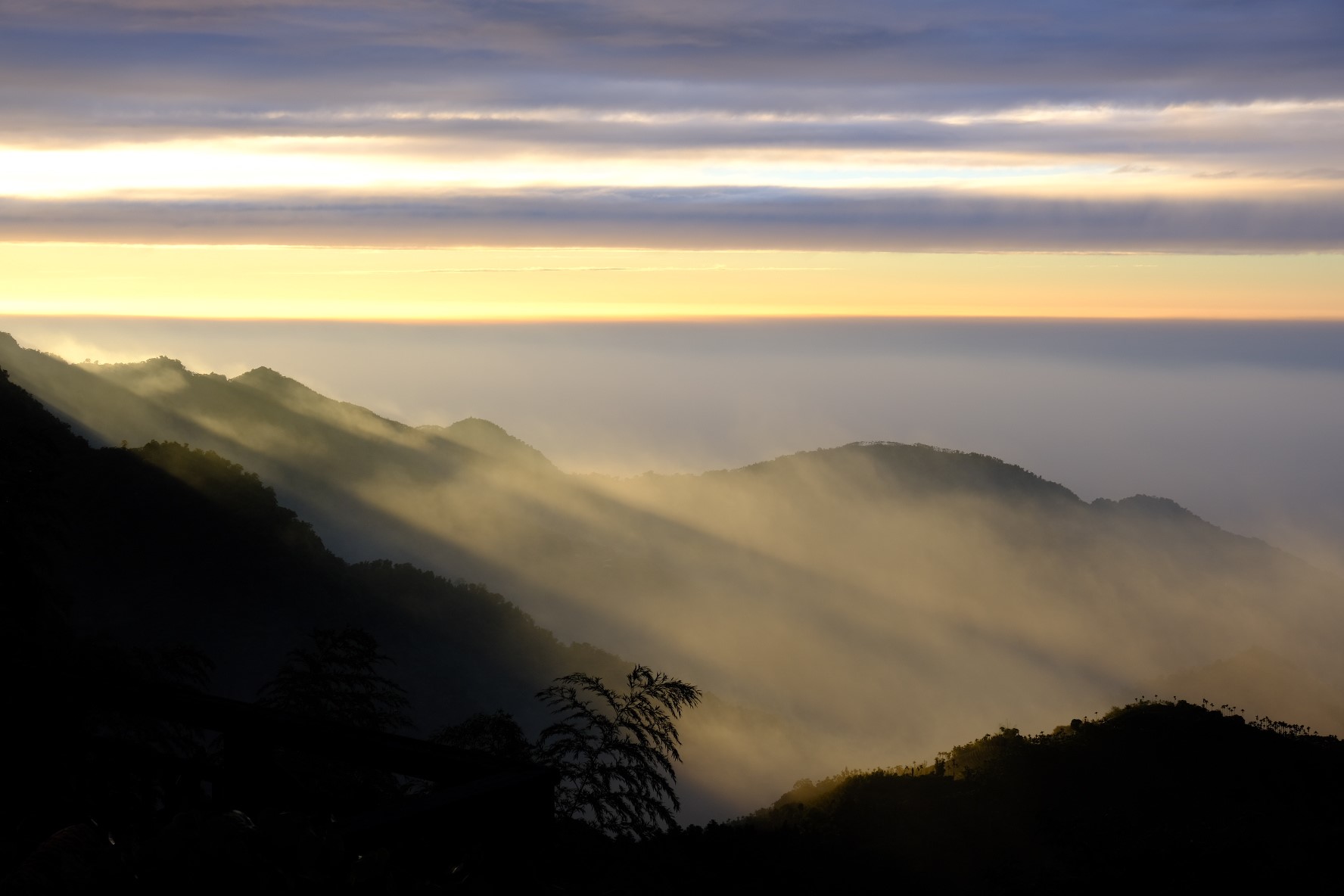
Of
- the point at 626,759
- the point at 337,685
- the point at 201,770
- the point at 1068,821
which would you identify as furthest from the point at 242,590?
the point at 201,770

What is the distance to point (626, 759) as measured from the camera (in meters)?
11.6

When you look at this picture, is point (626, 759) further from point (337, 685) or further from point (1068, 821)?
point (1068, 821)

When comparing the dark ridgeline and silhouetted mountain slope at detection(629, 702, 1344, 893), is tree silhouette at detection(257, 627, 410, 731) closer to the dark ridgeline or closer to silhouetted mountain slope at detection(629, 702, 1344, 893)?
the dark ridgeline

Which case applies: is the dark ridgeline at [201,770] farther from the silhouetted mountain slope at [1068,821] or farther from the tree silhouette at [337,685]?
the silhouetted mountain slope at [1068,821]

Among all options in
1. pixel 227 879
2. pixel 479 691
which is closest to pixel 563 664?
pixel 479 691

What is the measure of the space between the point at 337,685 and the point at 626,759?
4.31 m

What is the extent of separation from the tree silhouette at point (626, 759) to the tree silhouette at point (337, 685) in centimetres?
263

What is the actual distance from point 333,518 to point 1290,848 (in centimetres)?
18287

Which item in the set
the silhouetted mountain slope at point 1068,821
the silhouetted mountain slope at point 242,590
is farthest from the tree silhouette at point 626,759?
the silhouetted mountain slope at point 242,590

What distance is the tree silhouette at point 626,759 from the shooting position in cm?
1077

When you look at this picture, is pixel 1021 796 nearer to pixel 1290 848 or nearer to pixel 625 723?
pixel 1290 848

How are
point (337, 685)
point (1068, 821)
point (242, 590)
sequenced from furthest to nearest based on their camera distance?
1. point (242, 590)
2. point (1068, 821)
3. point (337, 685)

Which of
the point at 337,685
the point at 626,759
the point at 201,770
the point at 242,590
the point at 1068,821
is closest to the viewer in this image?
the point at 201,770

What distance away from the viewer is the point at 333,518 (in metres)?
189
